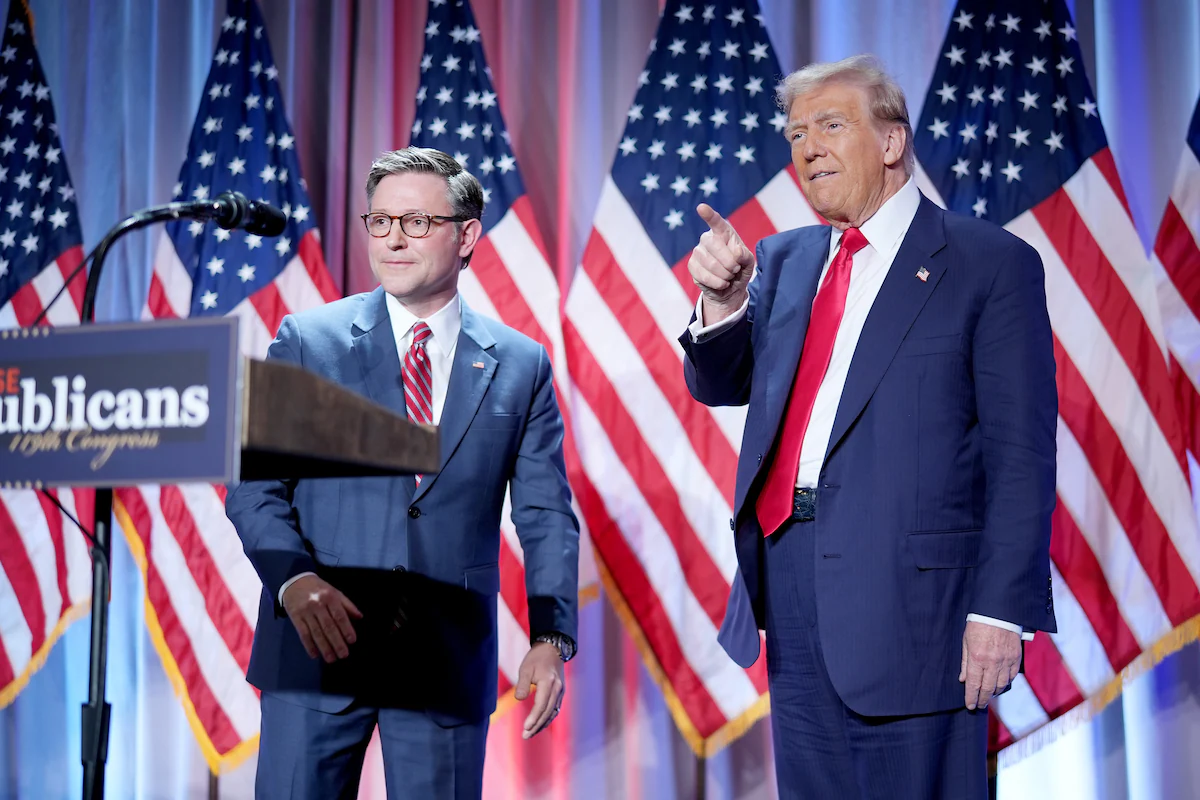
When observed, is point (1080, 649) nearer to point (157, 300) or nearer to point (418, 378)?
point (418, 378)

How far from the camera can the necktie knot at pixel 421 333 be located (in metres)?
1.96

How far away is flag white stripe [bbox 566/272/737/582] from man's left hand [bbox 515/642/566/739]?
3.97 feet

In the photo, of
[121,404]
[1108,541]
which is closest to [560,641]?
[121,404]

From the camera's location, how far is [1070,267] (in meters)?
2.83

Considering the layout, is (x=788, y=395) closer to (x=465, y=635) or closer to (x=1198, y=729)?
(x=465, y=635)

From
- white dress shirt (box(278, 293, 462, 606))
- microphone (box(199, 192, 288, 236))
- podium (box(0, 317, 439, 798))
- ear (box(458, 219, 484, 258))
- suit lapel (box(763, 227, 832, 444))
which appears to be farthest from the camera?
ear (box(458, 219, 484, 258))

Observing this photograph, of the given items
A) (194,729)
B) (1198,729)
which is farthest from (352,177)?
(1198,729)

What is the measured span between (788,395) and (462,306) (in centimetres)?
67

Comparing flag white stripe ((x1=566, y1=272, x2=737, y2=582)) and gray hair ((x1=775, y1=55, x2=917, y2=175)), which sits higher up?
gray hair ((x1=775, y1=55, x2=917, y2=175))

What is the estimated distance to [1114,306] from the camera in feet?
9.18

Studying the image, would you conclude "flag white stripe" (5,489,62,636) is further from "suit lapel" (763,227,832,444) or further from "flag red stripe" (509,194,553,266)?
"suit lapel" (763,227,832,444)

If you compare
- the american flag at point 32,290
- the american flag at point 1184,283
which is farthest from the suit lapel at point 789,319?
the american flag at point 32,290

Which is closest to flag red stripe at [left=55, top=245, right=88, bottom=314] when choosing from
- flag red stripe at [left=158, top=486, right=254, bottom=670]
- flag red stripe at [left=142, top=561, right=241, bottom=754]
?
flag red stripe at [left=158, top=486, right=254, bottom=670]

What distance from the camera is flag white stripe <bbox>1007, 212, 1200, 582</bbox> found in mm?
2732
